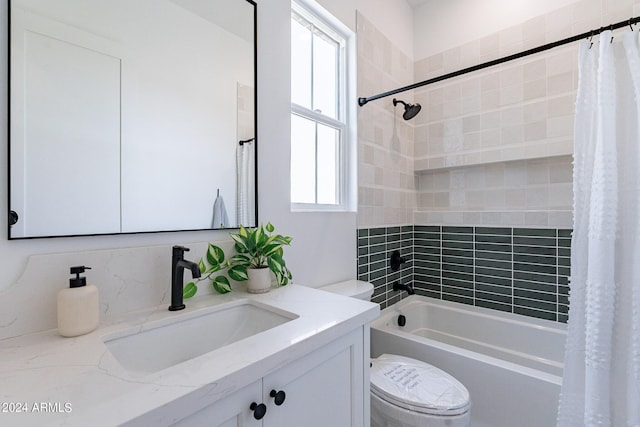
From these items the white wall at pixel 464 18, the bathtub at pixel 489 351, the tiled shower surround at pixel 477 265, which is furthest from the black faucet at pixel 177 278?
the white wall at pixel 464 18

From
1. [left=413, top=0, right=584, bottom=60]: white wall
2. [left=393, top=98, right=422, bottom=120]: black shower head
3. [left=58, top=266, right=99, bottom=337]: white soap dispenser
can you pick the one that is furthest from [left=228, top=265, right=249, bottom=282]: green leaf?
[left=413, top=0, right=584, bottom=60]: white wall

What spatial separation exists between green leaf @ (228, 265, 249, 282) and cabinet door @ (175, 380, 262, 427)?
53 cm

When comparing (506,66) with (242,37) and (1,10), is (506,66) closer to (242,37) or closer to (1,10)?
(242,37)

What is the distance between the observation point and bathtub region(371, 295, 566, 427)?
1.30 m

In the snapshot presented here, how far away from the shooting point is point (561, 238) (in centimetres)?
184

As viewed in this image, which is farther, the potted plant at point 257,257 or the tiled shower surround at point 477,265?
the tiled shower surround at point 477,265

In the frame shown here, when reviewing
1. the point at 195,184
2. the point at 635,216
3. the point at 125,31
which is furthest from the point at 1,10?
the point at 635,216

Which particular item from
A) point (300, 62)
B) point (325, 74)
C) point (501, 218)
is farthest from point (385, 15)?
point (501, 218)

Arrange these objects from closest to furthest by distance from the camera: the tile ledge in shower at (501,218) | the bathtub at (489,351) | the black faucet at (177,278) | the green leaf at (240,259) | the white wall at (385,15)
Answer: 1. the black faucet at (177,278)
2. the green leaf at (240,259)
3. the bathtub at (489,351)
4. the white wall at (385,15)
5. the tile ledge in shower at (501,218)

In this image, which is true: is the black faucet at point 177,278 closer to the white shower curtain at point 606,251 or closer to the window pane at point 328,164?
the window pane at point 328,164

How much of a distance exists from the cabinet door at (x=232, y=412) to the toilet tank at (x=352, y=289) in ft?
2.96

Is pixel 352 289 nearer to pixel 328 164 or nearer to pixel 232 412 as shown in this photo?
pixel 328 164

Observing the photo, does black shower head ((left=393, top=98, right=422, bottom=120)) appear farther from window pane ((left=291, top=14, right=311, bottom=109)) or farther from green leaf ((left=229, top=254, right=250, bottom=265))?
green leaf ((left=229, top=254, right=250, bottom=265))

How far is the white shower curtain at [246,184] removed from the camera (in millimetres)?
1192
